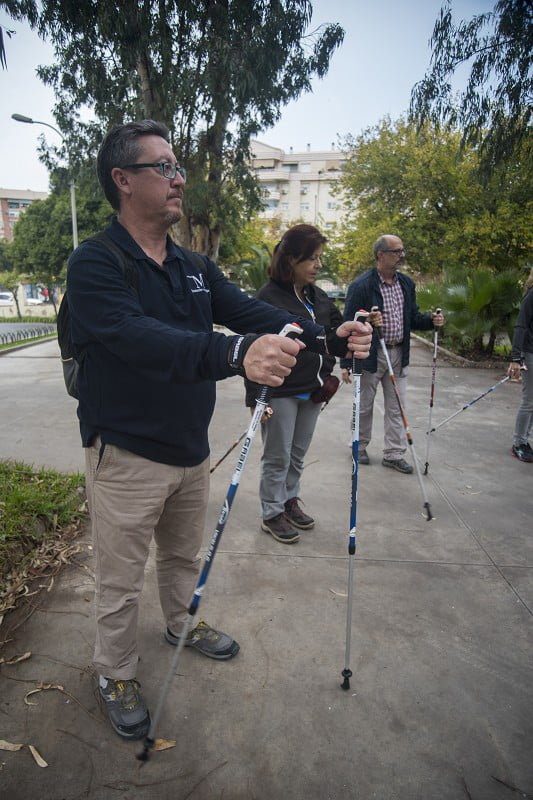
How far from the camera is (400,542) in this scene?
144 inches

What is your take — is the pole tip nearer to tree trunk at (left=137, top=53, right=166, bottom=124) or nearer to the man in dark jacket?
the man in dark jacket

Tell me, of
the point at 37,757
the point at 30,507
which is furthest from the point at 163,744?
the point at 30,507

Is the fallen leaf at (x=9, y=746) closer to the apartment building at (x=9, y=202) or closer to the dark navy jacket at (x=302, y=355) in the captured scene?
the dark navy jacket at (x=302, y=355)

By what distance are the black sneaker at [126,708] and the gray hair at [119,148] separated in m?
2.05

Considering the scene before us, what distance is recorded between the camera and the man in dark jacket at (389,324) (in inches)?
184

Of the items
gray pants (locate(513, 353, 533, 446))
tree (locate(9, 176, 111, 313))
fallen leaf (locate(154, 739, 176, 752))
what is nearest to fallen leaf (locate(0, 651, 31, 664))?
fallen leaf (locate(154, 739, 176, 752))

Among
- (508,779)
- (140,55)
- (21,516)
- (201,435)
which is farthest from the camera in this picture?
(140,55)

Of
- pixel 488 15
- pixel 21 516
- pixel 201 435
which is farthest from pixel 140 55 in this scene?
pixel 201 435

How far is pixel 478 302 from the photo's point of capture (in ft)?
34.1

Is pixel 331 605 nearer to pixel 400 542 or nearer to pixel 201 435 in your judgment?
pixel 400 542

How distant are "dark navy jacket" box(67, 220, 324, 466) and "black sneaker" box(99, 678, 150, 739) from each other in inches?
39.9

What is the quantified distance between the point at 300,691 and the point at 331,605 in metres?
0.67

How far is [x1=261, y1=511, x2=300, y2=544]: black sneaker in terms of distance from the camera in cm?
361

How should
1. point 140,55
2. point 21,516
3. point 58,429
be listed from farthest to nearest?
point 140,55, point 58,429, point 21,516
